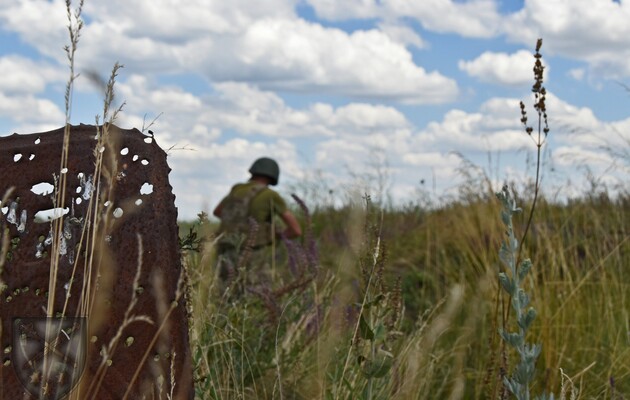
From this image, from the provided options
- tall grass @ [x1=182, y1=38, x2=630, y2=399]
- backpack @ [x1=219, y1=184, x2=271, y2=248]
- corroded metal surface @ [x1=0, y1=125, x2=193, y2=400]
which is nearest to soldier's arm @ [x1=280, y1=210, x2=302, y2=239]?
backpack @ [x1=219, y1=184, x2=271, y2=248]

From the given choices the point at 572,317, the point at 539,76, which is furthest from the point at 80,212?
the point at 572,317

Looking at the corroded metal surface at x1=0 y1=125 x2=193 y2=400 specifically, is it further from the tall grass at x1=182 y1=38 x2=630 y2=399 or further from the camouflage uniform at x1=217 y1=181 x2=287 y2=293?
the camouflage uniform at x1=217 y1=181 x2=287 y2=293

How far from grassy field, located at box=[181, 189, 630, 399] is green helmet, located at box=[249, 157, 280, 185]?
1.11m

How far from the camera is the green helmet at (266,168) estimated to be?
7.97m

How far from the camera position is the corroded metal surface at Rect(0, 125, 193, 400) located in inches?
84.8

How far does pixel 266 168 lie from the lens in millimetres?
7969

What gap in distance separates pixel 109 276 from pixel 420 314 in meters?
2.32

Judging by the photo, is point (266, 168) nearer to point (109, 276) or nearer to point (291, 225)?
point (291, 225)

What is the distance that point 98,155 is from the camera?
2162mm

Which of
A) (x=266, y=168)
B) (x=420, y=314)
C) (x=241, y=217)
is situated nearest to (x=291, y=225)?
(x=241, y=217)

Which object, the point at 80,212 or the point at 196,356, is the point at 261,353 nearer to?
the point at 196,356

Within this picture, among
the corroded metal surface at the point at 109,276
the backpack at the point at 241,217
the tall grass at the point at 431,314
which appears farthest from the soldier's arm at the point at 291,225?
the corroded metal surface at the point at 109,276

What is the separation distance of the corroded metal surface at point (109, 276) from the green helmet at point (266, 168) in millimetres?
5734

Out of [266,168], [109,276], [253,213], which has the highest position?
[266,168]
